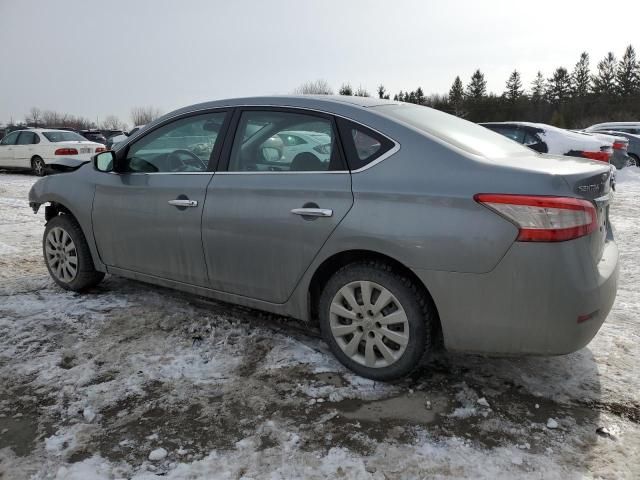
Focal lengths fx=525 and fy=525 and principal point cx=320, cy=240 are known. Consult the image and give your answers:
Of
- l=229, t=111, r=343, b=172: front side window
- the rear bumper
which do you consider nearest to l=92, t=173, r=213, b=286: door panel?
l=229, t=111, r=343, b=172: front side window

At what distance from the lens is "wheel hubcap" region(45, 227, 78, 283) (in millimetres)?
4453

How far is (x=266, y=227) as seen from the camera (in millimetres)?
3197

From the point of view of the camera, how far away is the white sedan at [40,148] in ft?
49.5

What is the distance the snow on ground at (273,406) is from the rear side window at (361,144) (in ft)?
4.13

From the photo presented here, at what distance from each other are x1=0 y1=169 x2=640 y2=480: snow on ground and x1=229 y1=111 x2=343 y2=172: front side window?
1193 mm

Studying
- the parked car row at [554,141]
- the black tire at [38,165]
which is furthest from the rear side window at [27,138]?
the parked car row at [554,141]

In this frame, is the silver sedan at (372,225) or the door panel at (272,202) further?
the door panel at (272,202)

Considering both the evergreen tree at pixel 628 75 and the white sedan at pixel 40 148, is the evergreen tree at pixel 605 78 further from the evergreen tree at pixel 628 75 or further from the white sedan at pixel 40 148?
the white sedan at pixel 40 148

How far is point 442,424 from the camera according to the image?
2.62 metres

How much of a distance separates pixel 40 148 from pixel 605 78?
63202mm

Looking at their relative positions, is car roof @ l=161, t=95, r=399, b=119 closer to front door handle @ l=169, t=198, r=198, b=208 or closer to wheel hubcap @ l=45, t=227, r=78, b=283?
front door handle @ l=169, t=198, r=198, b=208

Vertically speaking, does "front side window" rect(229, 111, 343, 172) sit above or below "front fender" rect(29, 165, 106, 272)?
above

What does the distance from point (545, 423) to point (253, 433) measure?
4.75 ft

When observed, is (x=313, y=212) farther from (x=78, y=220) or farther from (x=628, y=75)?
(x=628, y=75)
